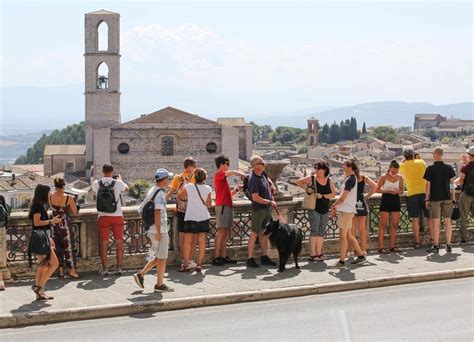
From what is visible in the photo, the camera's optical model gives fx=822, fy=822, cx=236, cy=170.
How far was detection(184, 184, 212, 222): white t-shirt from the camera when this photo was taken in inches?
413

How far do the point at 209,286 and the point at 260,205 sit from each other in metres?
1.74

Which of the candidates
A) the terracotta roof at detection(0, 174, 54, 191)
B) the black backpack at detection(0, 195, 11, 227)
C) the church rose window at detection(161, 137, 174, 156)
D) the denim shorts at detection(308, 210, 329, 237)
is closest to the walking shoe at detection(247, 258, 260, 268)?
the denim shorts at detection(308, 210, 329, 237)

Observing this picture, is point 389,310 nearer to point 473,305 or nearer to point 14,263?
point 473,305

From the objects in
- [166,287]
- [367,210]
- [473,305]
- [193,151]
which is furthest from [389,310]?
[193,151]

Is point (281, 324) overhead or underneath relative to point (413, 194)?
underneath

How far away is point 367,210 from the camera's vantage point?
11.7 m

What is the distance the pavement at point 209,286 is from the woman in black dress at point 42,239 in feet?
0.99

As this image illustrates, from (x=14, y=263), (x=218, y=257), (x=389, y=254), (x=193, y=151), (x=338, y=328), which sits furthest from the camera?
(x=193, y=151)

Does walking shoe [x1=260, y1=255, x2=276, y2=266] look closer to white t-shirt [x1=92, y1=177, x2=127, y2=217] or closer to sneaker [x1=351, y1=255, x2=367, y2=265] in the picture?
sneaker [x1=351, y1=255, x2=367, y2=265]

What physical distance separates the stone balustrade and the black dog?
3.03ft

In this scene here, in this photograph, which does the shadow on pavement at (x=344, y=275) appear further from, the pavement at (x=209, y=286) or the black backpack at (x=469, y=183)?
the black backpack at (x=469, y=183)

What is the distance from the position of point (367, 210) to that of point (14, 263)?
16.1 feet

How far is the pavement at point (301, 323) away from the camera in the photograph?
7.52m

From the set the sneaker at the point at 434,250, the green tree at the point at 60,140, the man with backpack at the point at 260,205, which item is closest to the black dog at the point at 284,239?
the man with backpack at the point at 260,205
